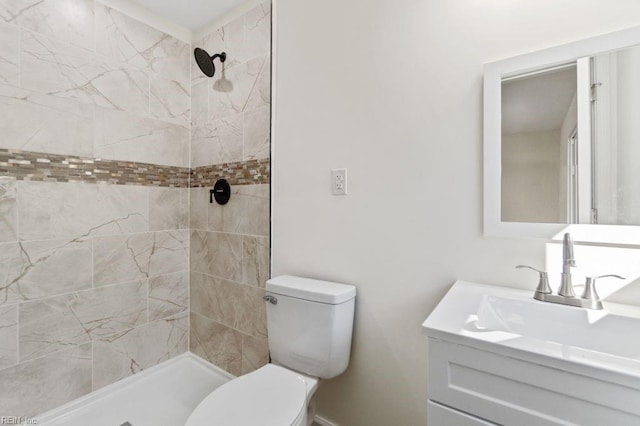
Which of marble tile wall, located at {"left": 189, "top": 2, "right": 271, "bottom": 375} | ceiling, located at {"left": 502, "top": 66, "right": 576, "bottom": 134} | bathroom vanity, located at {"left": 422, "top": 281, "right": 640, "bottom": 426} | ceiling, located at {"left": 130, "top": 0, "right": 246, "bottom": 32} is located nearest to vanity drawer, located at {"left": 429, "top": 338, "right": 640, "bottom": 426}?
bathroom vanity, located at {"left": 422, "top": 281, "right": 640, "bottom": 426}

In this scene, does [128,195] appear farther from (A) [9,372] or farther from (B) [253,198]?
(A) [9,372]

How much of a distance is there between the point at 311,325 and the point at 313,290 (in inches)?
5.7

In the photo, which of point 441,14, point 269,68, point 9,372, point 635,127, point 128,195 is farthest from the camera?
point 128,195

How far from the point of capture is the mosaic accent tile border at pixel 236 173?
1.69 meters

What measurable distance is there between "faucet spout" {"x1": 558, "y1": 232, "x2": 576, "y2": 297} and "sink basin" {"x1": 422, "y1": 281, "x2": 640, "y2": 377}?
0.06m

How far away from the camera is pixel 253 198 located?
1737 millimetres

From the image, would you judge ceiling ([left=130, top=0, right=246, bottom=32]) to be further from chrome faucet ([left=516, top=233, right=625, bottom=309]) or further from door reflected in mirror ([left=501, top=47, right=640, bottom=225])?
chrome faucet ([left=516, top=233, right=625, bottom=309])

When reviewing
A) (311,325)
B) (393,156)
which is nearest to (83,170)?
(311,325)

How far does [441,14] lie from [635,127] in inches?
28.2

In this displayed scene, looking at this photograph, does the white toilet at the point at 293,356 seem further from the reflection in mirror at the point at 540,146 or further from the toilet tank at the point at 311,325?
the reflection in mirror at the point at 540,146

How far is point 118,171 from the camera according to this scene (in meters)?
1.76

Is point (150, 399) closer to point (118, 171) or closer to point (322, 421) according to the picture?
point (322, 421)

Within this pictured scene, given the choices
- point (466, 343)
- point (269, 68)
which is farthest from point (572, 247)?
point (269, 68)

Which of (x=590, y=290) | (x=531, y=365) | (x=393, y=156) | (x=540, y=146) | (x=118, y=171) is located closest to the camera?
(x=531, y=365)
